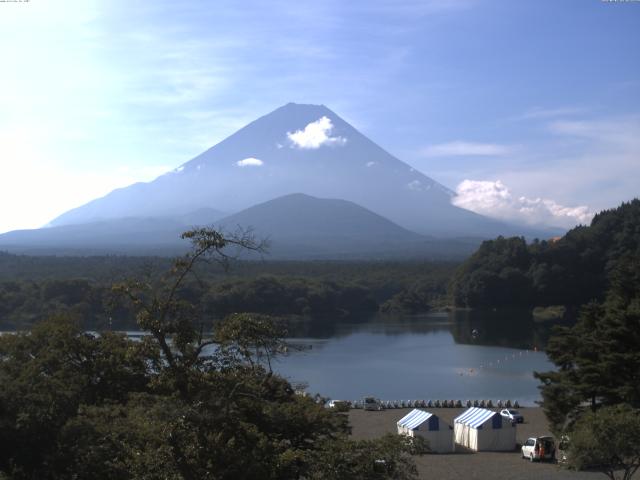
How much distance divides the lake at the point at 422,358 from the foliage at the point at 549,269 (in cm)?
353

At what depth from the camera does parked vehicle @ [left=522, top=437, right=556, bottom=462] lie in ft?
36.8

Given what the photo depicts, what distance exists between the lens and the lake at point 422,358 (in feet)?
66.5

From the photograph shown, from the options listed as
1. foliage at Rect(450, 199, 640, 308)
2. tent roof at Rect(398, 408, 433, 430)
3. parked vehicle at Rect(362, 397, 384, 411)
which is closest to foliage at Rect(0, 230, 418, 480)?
tent roof at Rect(398, 408, 433, 430)

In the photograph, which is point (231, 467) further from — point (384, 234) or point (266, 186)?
point (266, 186)

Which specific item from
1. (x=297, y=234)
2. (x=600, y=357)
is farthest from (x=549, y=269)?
(x=297, y=234)

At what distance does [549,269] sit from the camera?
4128 centimetres

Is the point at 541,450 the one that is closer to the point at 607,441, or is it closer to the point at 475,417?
the point at 475,417

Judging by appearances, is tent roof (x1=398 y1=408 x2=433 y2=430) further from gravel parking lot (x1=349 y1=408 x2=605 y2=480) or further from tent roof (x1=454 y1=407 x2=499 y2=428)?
tent roof (x1=454 y1=407 x2=499 y2=428)

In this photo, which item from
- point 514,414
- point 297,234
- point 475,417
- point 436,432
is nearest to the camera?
point 436,432

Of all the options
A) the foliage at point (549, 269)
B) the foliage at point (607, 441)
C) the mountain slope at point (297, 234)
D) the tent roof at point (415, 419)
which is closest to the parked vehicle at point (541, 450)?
the tent roof at point (415, 419)

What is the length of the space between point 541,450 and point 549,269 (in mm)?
31421

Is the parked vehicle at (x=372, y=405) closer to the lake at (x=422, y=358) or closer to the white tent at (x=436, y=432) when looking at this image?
the lake at (x=422, y=358)

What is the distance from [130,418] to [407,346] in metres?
23.6

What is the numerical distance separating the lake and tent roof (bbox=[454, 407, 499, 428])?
15.6 ft
